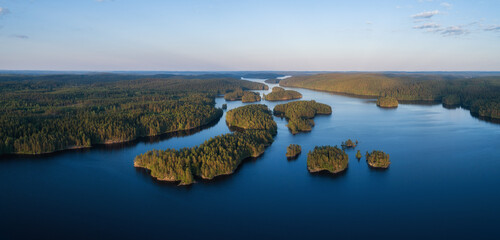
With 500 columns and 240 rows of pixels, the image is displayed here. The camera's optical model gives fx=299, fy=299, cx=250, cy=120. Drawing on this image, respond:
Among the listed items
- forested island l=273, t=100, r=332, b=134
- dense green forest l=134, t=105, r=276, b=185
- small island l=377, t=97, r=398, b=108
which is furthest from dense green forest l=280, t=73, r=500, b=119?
dense green forest l=134, t=105, r=276, b=185

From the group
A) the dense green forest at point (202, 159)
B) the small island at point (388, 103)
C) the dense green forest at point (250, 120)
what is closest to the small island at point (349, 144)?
the dense green forest at point (250, 120)

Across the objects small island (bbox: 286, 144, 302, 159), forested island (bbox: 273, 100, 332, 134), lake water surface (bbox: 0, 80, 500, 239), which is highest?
forested island (bbox: 273, 100, 332, 134)

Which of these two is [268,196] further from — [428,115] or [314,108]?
[428,115]

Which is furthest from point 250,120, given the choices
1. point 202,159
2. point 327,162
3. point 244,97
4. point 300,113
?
point 244,97

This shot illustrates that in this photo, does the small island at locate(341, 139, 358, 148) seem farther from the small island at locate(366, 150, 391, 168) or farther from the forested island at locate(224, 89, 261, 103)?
the forested island at locate(224, 89, 261, 103)

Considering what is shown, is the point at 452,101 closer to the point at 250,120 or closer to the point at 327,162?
the point at 250,120

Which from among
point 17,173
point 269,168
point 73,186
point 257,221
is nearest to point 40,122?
point 17,173
